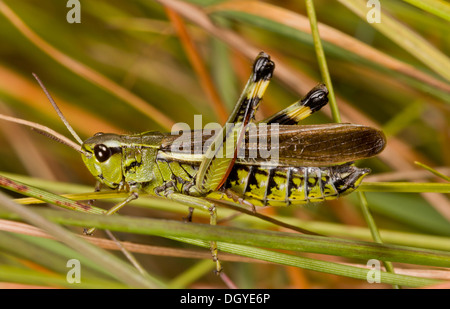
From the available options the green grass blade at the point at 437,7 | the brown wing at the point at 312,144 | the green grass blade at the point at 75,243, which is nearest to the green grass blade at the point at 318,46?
the brown wing at the point at 312,144

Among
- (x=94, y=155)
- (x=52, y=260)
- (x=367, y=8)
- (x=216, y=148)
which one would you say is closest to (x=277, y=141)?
(x=216, y=148)

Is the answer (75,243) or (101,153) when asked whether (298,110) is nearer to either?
(101,153)

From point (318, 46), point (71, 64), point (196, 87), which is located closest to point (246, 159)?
point (318, 46)

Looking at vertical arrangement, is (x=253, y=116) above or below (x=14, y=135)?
below

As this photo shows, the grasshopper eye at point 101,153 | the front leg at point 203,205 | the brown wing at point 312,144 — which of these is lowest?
the front leg at point 203,205

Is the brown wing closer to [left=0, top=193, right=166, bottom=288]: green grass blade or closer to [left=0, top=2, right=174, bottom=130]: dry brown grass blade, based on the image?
[left=0, top=2, right=174, bottom=130]: dry brown grass blade

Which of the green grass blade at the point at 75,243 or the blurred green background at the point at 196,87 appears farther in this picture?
the blurred green background at the point at 196,87

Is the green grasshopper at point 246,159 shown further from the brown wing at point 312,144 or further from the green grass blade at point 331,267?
the green grass blade at point 331,267

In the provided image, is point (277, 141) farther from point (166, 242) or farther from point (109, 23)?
point (109, 23)
